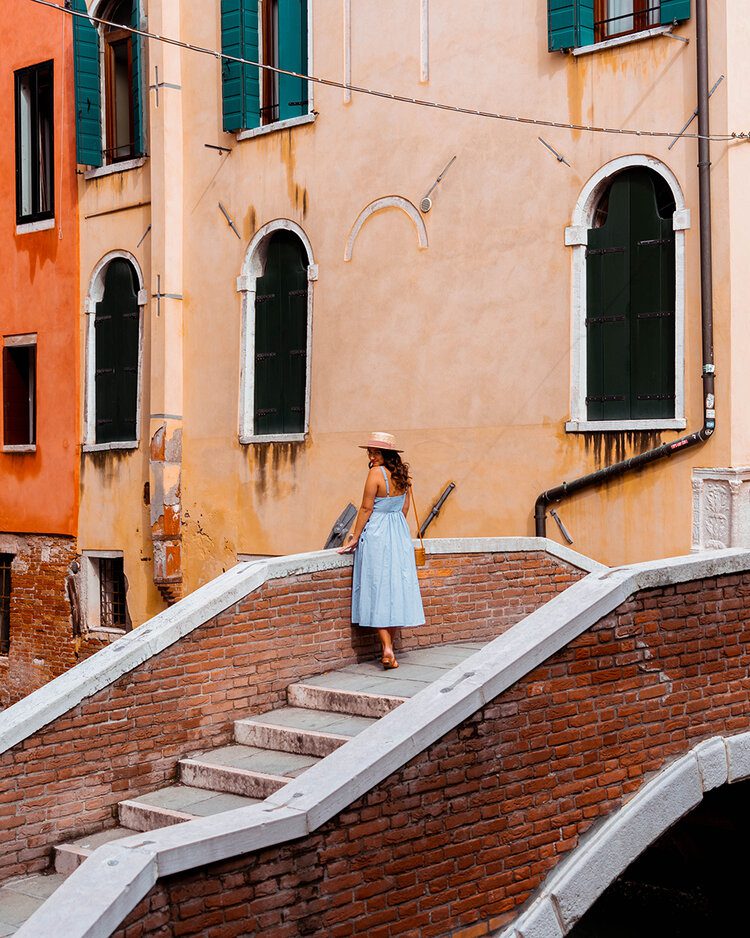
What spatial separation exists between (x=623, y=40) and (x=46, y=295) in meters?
8.13

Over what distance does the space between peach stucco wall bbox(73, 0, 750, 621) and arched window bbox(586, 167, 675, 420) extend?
0.23 m

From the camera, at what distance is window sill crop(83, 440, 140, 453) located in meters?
14.8

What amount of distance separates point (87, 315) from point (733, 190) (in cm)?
815

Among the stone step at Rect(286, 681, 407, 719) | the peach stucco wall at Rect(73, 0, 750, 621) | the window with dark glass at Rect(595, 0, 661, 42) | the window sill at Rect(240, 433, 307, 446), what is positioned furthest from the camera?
the window sill at Rect(240, 433, 307, 446)

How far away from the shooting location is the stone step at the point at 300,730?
22.7 ft

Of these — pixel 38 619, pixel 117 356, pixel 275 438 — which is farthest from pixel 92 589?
pixel 275 438

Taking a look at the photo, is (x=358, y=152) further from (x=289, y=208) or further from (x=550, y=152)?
(x=550, y=152)

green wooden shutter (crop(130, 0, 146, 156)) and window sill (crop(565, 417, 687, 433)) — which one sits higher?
green wooden shutter (crop(130, 0, 146, 156))

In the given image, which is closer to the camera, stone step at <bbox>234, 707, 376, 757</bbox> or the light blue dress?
stone step at <bbox>234, 707, 376, 757</bbox>

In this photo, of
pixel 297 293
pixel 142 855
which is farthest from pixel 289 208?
pixel 142 855

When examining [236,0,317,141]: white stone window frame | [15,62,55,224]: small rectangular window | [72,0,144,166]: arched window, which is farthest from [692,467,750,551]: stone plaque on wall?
[15,62,55,224]: small rectangular window

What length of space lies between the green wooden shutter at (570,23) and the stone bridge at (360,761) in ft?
17.3

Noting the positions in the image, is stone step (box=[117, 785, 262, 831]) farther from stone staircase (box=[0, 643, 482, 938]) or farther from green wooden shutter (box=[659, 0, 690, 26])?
green wooden shutter (box=[659, 0, 690, 26])

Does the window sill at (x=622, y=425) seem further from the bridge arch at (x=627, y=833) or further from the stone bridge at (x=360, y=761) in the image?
the bridge arch at (x=627, y=833)
